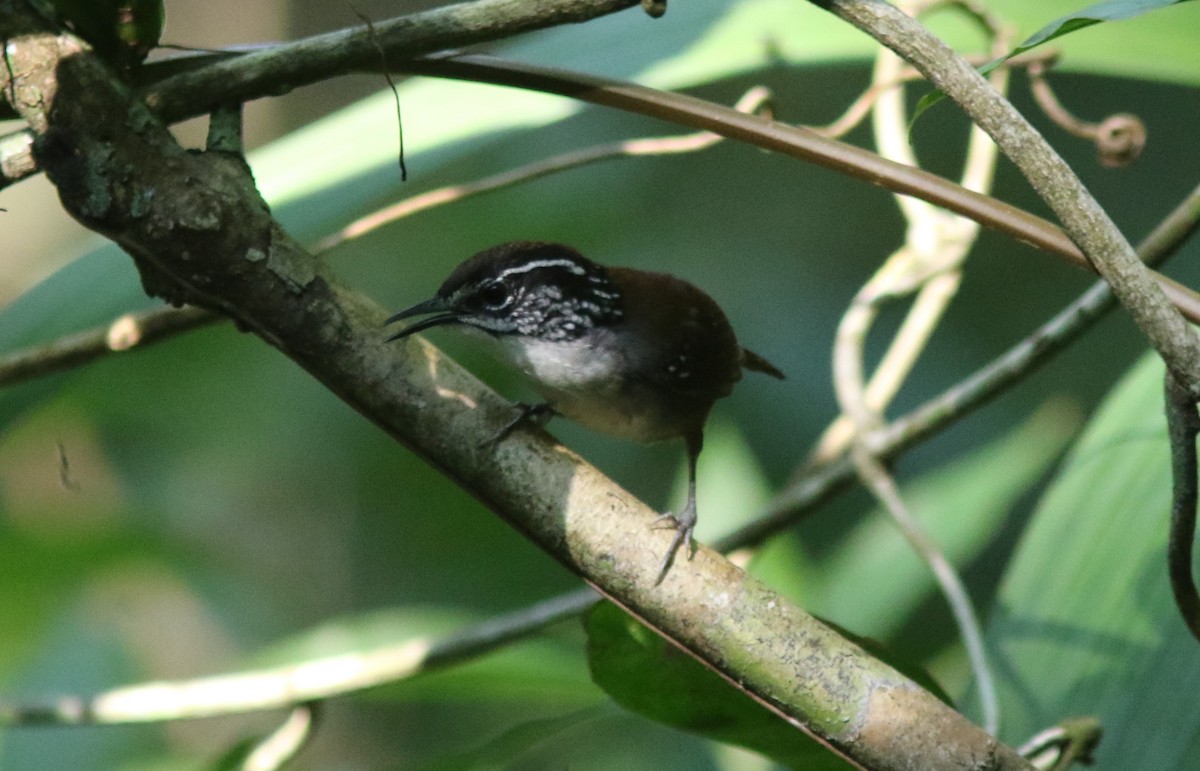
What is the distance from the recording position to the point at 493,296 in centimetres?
215

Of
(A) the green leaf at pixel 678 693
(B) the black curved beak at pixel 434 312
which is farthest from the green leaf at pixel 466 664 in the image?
(A) the green leaf at pixel 678 693

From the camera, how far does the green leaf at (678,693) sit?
1.38 meters

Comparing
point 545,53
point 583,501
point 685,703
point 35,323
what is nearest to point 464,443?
point 583,501

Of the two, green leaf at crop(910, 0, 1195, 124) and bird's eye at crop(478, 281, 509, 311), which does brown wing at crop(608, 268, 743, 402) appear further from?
green leaf at crop(910, 0, 1195, 124)

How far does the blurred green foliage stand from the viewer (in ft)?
5.97

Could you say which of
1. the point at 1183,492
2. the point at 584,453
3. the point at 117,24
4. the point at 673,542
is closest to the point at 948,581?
the point at 1183,492

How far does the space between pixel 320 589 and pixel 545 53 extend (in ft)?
11.9

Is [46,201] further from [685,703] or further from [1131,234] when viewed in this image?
[685,703]

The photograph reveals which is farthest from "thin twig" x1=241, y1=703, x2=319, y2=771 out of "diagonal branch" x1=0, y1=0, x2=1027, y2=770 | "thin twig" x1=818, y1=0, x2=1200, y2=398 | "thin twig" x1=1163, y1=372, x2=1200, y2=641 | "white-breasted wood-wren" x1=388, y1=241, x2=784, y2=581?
"thin twig" x1=818, y1=0, x2=1200, y2=398

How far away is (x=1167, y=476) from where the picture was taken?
181 cm

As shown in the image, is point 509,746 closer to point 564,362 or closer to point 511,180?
point 564,362

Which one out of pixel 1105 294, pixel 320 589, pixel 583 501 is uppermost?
pixel 1105 294

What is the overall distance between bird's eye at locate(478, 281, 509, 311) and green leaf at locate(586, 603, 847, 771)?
2.93ft

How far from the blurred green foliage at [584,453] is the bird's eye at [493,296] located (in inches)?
9.0
